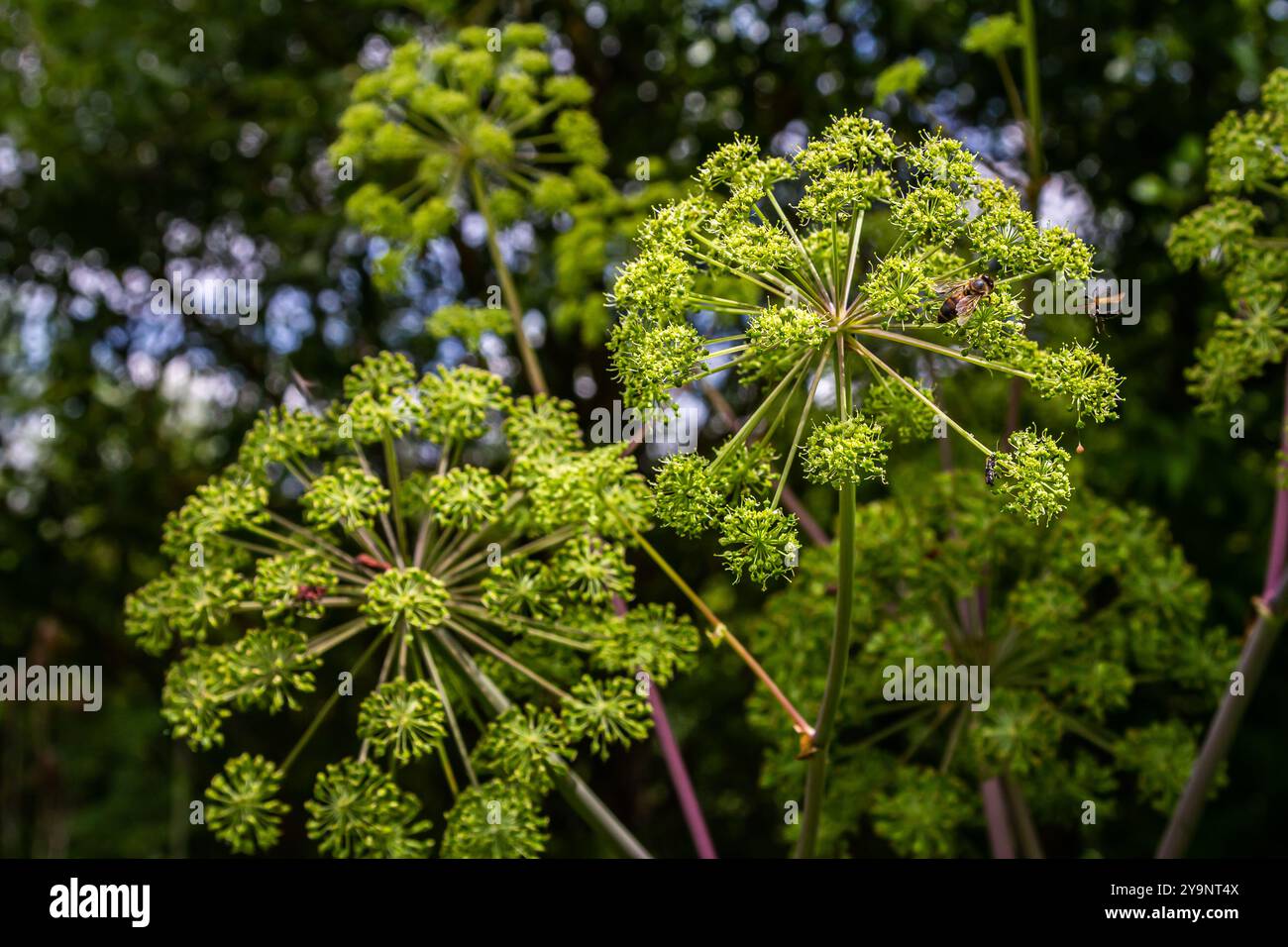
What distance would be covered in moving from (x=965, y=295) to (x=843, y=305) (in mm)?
275

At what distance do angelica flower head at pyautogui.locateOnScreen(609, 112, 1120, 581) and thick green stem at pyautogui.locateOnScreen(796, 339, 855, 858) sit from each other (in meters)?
0.02

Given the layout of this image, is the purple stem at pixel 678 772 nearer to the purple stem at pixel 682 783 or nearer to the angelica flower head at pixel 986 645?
the purple stem at pixel 682 783

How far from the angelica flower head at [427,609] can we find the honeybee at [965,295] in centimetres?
111

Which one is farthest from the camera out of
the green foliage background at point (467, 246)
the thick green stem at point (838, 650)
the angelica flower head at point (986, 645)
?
the green foliage background at point (467, 246)

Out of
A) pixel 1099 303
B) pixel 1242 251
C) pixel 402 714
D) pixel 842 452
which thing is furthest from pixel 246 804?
pixel 1242 251

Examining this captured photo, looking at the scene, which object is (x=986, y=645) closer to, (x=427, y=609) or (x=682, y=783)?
(x=682, y=783)

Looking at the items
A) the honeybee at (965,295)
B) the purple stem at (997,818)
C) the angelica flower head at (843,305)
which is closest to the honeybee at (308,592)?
the angelica flower head at (843,305)

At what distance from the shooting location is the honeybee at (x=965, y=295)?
2674 mm

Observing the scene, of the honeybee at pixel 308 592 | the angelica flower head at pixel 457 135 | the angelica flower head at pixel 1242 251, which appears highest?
the angelica flower head at pixel 457 135

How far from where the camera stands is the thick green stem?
265cm

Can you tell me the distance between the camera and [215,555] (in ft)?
12.2

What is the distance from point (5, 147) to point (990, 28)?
623cm
